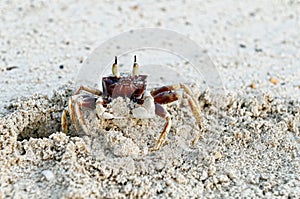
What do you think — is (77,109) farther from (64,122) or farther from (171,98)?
(171,98)

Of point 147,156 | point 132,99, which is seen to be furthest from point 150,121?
point 147,156

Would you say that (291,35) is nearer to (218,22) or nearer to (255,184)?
(218,22)

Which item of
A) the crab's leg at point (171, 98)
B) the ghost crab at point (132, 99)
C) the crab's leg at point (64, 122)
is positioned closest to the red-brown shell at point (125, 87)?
the ghost crab at point (132, 99)

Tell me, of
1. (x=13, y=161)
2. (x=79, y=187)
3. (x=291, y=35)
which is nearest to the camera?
(x=79, y=187)

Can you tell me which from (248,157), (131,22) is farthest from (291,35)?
(248,157)

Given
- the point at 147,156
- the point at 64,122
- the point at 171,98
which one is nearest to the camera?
the point at 147,156

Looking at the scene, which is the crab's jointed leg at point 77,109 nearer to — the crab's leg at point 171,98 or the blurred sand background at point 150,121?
the blurred sand background at point 150,121
